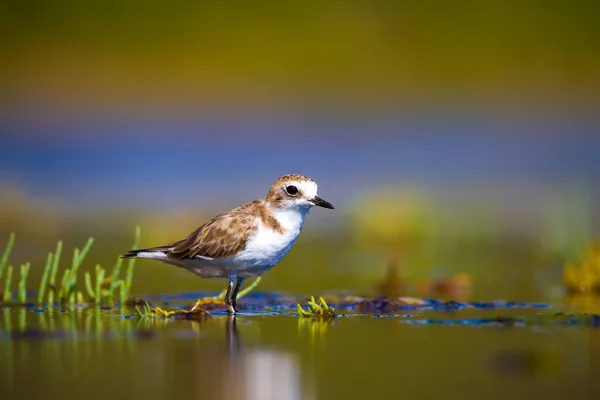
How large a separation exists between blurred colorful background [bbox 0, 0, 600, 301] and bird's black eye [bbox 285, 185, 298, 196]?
262 inches

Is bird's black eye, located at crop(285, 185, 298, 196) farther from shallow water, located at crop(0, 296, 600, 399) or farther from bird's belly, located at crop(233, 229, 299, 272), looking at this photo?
shallow water, located at crop(0, 296, 600, 399)

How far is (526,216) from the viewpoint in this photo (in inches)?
786

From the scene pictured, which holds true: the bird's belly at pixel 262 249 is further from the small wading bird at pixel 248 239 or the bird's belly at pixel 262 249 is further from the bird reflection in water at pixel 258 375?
the bird reflection in water at pixel 258 375

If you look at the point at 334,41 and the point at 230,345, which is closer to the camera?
the point at 230,345

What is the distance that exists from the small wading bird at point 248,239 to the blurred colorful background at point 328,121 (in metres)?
6.43

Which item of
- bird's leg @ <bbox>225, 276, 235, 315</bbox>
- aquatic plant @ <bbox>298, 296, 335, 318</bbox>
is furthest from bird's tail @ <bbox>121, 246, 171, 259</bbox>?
aquatic plant @ <bbox>298, 296, 335, 318</bbox>

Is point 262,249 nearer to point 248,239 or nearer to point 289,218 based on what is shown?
point 248,239

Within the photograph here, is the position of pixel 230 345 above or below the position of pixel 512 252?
below

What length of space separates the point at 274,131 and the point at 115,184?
5.56 m

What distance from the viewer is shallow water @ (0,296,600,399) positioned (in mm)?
7633

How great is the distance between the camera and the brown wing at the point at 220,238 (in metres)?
10.8

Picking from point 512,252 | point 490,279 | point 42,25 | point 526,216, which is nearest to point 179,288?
point 490,279

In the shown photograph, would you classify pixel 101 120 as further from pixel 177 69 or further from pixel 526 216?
pixel 526 216

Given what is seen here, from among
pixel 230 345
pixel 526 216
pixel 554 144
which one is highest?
pixel 554 144
